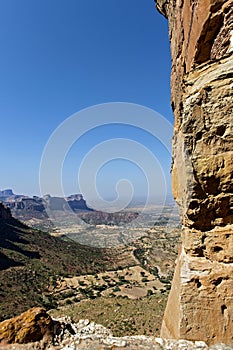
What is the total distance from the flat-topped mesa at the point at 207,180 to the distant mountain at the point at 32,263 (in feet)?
100

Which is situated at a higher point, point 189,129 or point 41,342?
point 189,129

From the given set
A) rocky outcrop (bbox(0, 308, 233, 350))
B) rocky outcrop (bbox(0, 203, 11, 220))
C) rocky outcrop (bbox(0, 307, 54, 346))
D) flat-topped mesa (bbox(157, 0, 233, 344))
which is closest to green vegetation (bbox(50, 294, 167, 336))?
rocky outcrop (bbox(0, 308, 233, 350))

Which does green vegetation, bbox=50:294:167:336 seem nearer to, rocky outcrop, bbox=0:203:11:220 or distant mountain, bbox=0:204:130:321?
distant mountain, bbox=0:204:130:321

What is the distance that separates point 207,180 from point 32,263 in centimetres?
5798

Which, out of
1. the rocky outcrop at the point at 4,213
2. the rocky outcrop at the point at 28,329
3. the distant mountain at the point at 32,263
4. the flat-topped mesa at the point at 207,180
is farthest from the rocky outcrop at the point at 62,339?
the rocky outcrop at the point at 4,213

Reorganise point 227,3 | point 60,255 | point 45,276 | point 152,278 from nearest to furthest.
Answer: point 227,3 → point 45,276 → point 152,278 → point 60,255

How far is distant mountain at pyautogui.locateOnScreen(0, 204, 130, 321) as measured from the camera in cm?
3844

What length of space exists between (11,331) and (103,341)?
2.98 m

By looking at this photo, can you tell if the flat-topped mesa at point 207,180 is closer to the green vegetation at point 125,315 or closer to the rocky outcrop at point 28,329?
the rocky outcrop at point 28,329

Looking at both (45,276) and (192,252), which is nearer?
(192,252)

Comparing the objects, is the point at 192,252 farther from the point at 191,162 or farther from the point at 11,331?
the point at 11,331

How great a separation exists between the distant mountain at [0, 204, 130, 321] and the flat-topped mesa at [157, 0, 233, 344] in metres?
30.6

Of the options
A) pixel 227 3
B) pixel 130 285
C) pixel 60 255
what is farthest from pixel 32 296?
pixel 227 3

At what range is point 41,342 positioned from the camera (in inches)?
293
